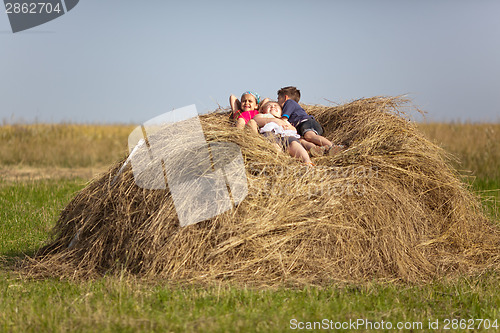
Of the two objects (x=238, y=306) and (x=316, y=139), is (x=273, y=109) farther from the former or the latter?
(x=238, y=306)

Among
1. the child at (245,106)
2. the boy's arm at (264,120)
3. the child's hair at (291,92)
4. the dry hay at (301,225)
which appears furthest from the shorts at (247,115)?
the child's hair at (291,92)

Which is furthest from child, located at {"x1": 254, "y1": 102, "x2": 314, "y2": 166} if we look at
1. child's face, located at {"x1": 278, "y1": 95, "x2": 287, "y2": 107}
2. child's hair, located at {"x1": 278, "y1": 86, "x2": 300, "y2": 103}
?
child's hair, located at {"x1": 278, "y1": 86, "x2": 300, "y2": 103}

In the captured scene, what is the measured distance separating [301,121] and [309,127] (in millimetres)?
133

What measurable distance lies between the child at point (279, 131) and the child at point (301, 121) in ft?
0.48

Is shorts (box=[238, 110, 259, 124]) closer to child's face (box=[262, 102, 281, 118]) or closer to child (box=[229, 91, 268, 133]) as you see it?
child (box=[229, 91, 268, 133])

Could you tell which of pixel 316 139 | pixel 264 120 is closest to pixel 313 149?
pixel 316 139

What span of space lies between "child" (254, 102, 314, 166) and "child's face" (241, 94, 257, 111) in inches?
7.0

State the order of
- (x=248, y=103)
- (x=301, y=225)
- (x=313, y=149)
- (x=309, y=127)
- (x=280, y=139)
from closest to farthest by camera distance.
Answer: (x=301, y=225) < (x=280, y=139) < (x=313, y=149) < (x=309, y=127) < (x=248, y=103)

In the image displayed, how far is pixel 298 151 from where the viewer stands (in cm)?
572

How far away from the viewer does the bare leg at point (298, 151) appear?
564 centimetres

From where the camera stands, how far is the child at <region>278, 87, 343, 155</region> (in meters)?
6.18

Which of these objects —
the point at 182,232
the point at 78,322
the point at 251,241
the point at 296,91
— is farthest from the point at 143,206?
the point at 296,91

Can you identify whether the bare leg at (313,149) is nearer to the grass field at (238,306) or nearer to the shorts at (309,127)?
the shorts at (309,127)

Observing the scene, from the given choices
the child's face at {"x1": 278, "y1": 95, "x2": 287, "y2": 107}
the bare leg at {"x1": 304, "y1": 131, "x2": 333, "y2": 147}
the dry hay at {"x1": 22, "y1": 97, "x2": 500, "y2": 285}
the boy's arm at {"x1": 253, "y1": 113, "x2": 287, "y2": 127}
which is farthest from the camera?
the child's face at {"x1": 278, "y1": 95, "x2": 287, "y2": 107}
